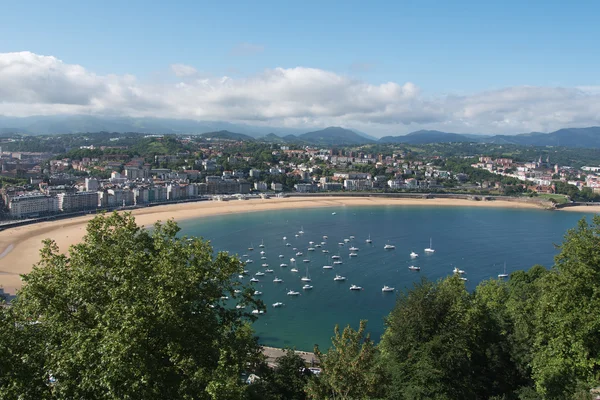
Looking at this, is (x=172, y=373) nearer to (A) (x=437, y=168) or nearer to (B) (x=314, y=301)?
(B) (x=314, y=301)

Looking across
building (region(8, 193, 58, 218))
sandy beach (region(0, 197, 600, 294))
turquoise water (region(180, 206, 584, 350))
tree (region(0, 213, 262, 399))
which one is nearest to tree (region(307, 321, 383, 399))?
tree (region(0, 213, 262, 399))

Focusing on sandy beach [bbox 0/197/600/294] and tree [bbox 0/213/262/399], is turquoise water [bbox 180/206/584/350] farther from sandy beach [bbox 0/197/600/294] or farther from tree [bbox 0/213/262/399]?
tree [bbox 0/213/262/399]

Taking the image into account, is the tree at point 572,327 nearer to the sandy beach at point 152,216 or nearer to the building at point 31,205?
the sandy beach at point 152,216

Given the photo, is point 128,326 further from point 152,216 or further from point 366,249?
point 152,216

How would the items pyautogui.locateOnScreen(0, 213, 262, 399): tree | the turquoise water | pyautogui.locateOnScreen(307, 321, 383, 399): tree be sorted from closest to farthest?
pyautogui.locateOnScreen(0, 213, 262, 399): tree
pyautogui.locateOnScreen(307, 321, 383, 399): tree
the turquoise water

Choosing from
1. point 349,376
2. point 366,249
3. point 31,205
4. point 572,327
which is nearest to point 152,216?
point 31,205
